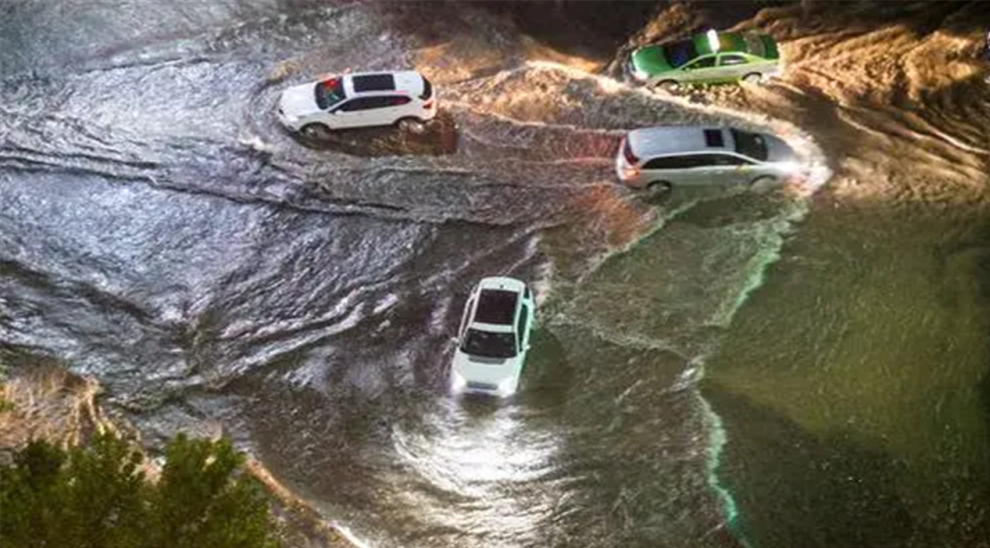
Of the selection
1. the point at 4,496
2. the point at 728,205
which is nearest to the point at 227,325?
the point at 4,496

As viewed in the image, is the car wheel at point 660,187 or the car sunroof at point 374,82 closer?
the car wheel at point 660,187

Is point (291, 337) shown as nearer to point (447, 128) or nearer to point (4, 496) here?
point (447, 128)

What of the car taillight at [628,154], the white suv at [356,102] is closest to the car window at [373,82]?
the white suv at [356,102]

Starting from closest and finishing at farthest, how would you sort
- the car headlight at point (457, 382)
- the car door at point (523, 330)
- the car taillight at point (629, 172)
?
1. the car headlight at point (457, 382)
2. the car door at point (523, 330)
3. the car taillight at point (629, 172)

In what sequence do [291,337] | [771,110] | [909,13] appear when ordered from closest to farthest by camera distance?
[291,337]
[771,110]
[909,13]

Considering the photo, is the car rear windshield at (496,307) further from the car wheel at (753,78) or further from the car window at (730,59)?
the car wheel at (753,78)

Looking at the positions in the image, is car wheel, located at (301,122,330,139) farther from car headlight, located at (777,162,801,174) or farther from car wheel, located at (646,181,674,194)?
car headlight, located at (777,162,801,174)

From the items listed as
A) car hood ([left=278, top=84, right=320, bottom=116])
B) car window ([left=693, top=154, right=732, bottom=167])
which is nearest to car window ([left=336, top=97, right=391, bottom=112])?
car hood ([left=278, top=84, right=320, bottom=116])
